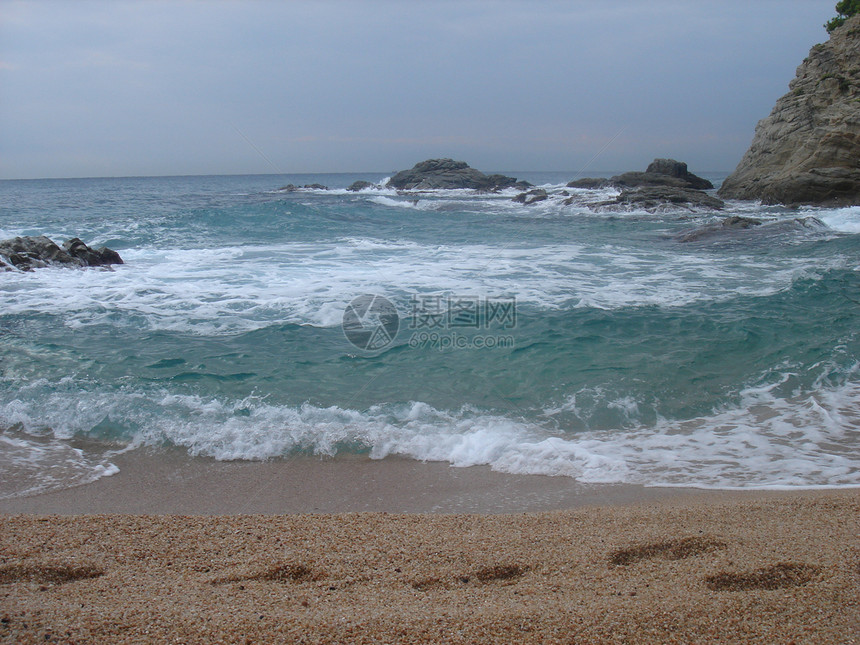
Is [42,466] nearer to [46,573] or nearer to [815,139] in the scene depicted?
[46,573]

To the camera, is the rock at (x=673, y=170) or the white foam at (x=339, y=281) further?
the rock at (x=673, y=170)

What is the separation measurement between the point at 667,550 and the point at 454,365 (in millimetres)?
4279

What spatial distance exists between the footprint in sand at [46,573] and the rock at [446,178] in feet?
171

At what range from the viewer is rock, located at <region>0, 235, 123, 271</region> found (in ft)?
43.6

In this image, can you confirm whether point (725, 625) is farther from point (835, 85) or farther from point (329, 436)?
point (835, 85)

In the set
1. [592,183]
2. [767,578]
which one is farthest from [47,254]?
[592,183]

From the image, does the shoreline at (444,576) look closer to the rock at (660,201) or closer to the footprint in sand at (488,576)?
the footprint in sand at (488,576)

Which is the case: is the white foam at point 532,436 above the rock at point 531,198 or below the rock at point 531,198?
below

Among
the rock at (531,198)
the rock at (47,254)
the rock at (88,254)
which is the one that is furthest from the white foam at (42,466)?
the rock at (531,198)

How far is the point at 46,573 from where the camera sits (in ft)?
9.02

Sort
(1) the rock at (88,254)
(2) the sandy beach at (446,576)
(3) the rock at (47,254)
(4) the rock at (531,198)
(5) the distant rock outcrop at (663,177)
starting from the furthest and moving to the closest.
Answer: (5) the distant rock outcrop at (663,177)
(4) the rock at (531,198)
(1) the rock at (88,254)
(3) the rock at (47,254)
(2) the sandy beach at (446,576)

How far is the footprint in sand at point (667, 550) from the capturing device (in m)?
2.92

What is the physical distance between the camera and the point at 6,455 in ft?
15.3

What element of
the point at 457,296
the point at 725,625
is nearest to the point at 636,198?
the point at 457,296
